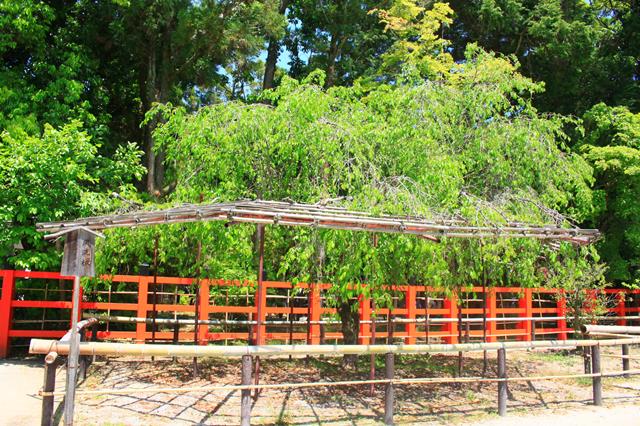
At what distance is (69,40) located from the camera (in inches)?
627

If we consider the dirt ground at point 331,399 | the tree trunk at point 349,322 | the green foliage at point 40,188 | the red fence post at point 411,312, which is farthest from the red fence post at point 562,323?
the green foliage at point 40,188

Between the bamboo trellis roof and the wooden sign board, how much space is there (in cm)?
99

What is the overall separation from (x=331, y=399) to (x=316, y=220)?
347cm

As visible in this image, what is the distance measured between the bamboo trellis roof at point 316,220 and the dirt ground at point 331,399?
2.58 metres

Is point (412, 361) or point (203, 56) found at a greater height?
point (203, 56)

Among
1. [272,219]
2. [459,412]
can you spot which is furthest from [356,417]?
[272,219]

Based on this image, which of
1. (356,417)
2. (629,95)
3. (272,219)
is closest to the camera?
(272,219)

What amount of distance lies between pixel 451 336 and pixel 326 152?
817 centimetres

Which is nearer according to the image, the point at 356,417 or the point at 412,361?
the point at 356,417

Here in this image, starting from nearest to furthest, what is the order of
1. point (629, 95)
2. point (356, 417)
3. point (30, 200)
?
point (356, 417)
point (30, 200)
point (629, 95)

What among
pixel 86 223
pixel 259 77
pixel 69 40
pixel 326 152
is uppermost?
pixel 259 77

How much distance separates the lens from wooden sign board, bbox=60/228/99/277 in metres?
5.81

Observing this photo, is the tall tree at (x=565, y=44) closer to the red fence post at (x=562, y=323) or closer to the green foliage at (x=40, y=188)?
the red fence post at (x=562, y=323)

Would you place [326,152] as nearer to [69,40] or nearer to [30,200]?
[30,200]
